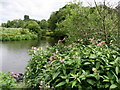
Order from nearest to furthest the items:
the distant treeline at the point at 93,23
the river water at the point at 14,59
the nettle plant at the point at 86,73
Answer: the nettle plant at the point at 86,73 → the distant treeline at the point at 93,23 → the river water at the point at 14,59

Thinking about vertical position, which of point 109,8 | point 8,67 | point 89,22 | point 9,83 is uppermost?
point 109,8

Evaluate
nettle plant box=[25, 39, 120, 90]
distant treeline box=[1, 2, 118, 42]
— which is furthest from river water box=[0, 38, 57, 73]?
nettle plant box=[25, 39, 120, 90]

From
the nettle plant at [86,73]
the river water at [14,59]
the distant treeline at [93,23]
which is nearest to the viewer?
the nettle plant at [86,73]

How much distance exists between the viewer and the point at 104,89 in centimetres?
107

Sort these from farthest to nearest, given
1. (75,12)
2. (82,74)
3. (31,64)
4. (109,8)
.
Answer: (75,12) → (109,8) → (31,64) → (82,74)

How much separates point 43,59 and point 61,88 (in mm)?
605

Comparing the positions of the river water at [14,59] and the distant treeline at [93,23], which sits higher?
the distant treeline at [93,23]

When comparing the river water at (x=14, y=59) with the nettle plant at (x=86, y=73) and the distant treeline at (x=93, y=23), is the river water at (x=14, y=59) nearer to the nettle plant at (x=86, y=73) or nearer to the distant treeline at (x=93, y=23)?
the distant treeline at (x=93, y=23)

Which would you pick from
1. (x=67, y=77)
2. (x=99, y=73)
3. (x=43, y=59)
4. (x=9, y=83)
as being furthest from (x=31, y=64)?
(x=99, y=73)

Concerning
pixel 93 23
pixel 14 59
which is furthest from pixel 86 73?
pixel 14 59

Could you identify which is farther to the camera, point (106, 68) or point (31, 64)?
point (31, 64)

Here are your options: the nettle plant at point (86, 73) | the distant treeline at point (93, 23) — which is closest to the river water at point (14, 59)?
the distant treeline at point (93, 23)

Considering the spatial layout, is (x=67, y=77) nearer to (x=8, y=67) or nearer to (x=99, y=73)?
(x=99, y=73)

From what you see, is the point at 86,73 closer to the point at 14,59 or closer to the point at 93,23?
the point at 93,23
